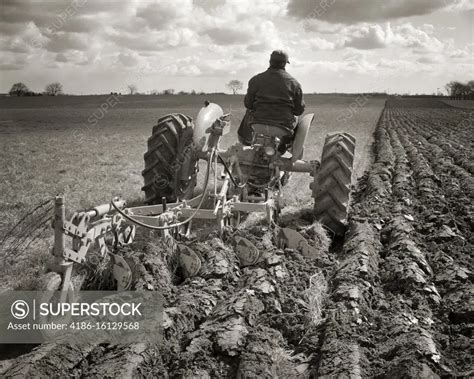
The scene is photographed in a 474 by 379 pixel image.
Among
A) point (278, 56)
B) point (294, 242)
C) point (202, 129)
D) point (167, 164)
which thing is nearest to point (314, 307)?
point (294, 242)

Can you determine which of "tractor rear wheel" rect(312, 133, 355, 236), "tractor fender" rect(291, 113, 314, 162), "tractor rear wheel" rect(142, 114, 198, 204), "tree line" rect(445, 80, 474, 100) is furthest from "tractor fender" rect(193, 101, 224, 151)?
"tree line" rect(445, 80, 474, 100)

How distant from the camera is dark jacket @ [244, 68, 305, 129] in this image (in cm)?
586

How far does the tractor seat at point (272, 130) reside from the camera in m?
5.92

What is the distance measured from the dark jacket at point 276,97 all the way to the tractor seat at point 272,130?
50 millimetres

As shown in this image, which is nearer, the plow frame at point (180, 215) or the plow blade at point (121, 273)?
the plow frame at point (180, 215)

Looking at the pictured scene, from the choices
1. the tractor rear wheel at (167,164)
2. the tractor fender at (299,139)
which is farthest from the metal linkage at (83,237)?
the tractor fender at (299,139)

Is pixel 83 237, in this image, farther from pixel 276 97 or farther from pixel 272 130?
pixel 276 97

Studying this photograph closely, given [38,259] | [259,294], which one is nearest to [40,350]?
[259,294]

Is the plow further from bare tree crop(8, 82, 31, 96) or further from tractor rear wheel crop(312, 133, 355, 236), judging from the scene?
bare tree crop(8, 82, 31, 96)

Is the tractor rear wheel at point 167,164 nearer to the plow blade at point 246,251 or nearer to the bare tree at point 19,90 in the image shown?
the plow blade at point 246,251

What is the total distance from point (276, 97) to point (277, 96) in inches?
0.9

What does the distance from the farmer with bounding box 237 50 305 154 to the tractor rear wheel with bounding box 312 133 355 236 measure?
602 millimetres

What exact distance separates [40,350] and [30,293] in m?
0.69

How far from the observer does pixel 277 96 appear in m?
5.87
